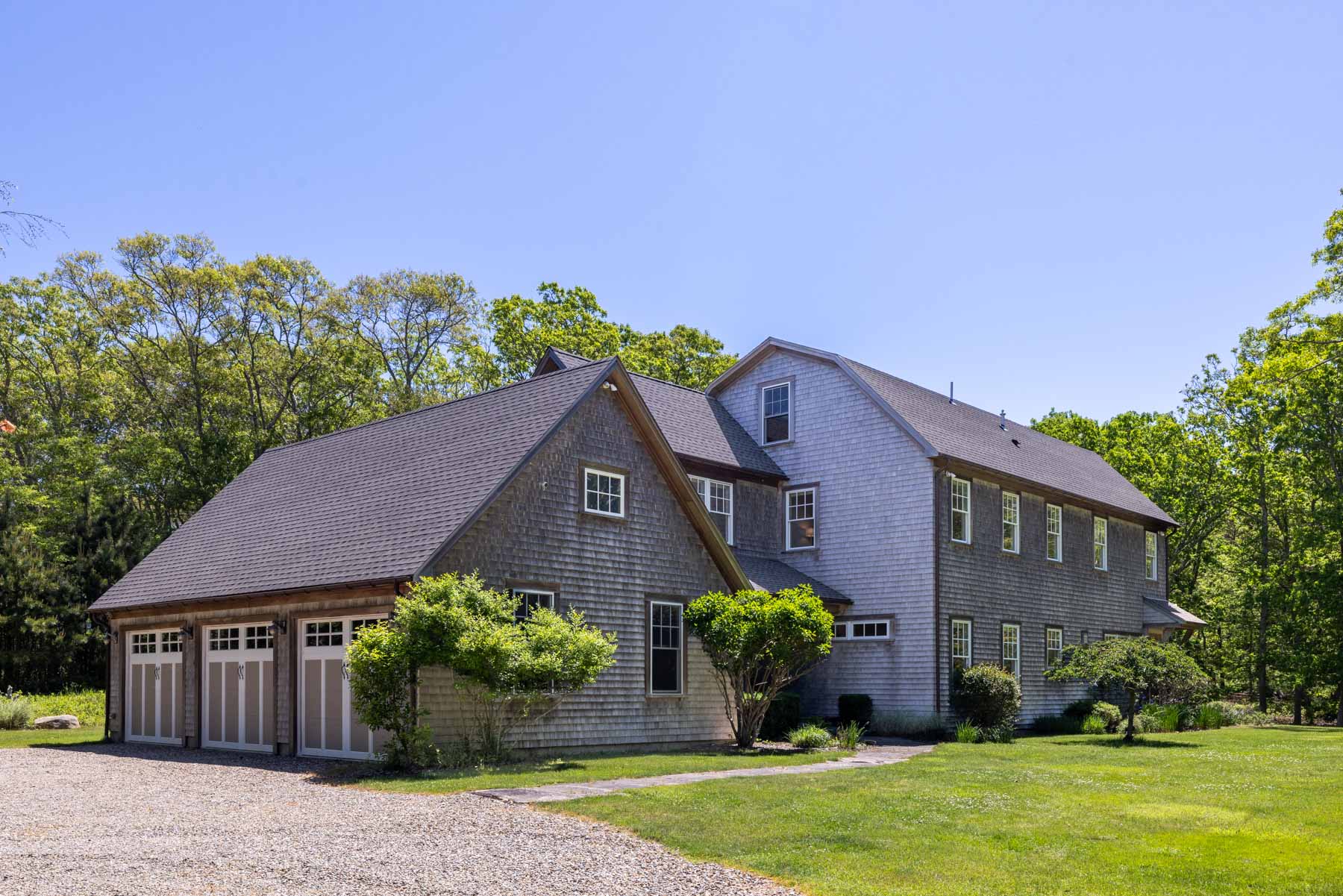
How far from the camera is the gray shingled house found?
19.3 m

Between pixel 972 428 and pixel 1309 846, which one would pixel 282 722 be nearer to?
pixel 1309 846

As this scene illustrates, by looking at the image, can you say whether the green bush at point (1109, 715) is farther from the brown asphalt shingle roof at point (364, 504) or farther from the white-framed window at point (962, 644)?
the brown asphalt shingle roof at point (364, 504)

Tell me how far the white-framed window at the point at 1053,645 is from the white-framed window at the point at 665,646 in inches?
496

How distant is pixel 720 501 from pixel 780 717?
5.41 m

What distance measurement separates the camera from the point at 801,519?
2903 cm

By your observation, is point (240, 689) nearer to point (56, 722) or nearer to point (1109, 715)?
point (56, 722)

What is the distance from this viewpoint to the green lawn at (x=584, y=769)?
1489cm

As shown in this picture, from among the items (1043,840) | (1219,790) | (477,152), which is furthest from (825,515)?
(1043,840)

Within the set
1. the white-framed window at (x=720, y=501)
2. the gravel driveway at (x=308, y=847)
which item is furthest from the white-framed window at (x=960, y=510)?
the gravel driveway at (x=308, y=847)

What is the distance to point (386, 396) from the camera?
4928 centimetres

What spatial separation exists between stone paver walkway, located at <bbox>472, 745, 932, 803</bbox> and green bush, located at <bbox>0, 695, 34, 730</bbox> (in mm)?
19557

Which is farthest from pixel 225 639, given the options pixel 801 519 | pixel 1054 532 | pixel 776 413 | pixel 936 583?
pixel 1054 532

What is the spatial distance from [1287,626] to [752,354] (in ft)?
70.1

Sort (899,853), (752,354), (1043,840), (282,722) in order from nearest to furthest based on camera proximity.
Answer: (899,853), (1043,840), (282,722), (752,354)
